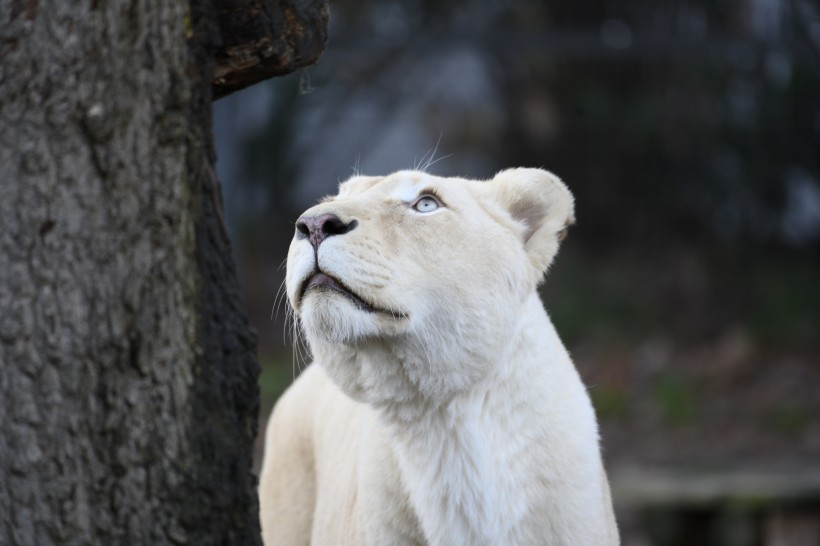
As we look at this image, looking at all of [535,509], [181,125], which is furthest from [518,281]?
[181,125]

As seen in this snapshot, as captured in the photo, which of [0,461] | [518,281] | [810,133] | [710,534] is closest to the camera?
[0,461]

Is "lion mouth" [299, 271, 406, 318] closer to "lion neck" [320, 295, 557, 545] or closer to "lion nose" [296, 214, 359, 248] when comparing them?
"lion nose" [296, 214, 359, 248]

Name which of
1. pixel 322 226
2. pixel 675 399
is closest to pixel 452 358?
pixel 322 226

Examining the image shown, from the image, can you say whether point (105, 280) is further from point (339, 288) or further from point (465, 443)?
point (465, 443)

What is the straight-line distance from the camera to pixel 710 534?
7.37 meters

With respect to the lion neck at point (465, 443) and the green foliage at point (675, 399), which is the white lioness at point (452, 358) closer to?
the lion neck at point (465, 443)

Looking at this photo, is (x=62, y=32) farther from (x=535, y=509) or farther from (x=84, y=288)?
(x=535, y=509)

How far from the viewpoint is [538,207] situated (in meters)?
3.56

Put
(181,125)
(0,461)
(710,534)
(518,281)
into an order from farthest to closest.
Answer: (710,534) → (518,281) → (181,125) → (0,461)

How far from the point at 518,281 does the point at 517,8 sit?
6.71 metres

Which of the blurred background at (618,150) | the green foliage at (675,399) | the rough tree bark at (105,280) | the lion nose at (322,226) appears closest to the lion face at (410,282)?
the lion nose at (322,226)

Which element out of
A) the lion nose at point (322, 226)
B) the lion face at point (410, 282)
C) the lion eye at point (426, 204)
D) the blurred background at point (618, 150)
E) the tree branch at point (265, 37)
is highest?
Result: the tree branch at point (265, 37)

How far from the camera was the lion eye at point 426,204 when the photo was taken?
131 inches

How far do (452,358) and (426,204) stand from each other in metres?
0.45
